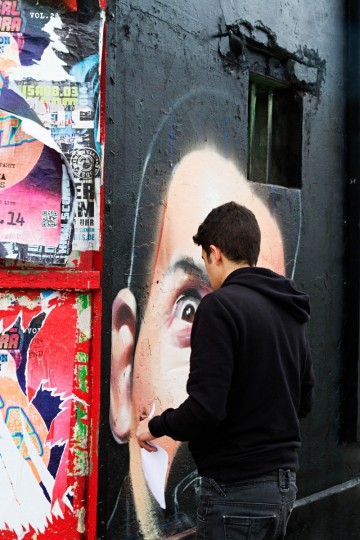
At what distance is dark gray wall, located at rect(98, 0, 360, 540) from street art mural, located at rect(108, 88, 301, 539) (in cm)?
2

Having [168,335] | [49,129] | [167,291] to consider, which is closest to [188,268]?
[167,291]

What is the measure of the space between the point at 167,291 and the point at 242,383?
4.88 ft

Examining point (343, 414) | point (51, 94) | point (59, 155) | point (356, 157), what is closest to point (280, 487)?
point (59, 155)

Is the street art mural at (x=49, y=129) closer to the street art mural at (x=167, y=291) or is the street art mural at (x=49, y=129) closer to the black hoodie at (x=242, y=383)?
the street art mural at (x=167, y=291)

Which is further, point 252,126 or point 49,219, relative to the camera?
point 252,126

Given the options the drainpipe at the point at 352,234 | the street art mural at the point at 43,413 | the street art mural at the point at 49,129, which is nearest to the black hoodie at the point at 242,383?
the street art mural at the point at 43,413

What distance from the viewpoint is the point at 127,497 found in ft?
11.2

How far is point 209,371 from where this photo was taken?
2111 mm

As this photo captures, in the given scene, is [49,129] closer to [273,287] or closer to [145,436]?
[273,287]

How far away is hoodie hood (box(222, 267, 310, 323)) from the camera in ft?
7.58

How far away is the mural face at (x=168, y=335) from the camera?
341cm

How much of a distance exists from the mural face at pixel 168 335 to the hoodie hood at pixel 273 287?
1137mm

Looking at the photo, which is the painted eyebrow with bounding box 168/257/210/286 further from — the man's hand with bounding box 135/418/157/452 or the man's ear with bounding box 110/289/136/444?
the man's hand with bounding box 135/418/157/452

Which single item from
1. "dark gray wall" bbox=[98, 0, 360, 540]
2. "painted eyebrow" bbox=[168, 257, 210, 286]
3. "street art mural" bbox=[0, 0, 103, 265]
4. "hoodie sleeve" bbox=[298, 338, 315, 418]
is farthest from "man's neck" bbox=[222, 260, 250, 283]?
"painted eyebrow" bbox=[168, 257, 210, 286]
